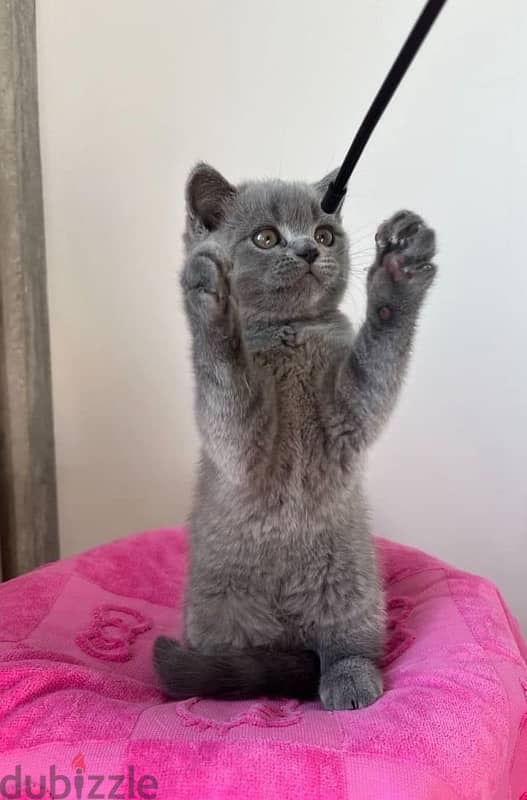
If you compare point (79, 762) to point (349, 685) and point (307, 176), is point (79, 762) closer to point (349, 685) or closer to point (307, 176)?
point (349, 685)

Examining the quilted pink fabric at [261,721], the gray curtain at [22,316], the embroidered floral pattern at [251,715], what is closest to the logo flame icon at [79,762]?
the quilted pink fabric at [261,721]

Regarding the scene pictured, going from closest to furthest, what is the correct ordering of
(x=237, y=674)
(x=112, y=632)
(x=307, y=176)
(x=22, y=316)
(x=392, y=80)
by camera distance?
(x=392, y=80)
(x=237, y=674)
(x=112, y=632)
(x=22, y=316)
(x=307, y=176)

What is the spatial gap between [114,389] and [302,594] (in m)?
0.89

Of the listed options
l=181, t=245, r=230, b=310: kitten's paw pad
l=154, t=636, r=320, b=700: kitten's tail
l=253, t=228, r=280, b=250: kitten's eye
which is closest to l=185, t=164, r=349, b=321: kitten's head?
l=253, t=228, r=280, b=250: kitten's eye

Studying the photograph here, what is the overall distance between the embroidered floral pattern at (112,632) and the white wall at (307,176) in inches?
21.9

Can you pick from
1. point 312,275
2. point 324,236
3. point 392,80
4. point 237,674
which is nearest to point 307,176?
point 324,236

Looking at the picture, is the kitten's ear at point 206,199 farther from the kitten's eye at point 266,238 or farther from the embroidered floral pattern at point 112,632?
the embroidered floral pattern at point 112,632

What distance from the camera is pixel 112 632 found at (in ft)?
3.73

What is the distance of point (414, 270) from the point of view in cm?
79

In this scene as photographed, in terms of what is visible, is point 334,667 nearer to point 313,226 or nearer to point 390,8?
point 313,226

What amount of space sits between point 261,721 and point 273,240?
2.00 ft

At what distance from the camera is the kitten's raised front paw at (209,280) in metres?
0.77

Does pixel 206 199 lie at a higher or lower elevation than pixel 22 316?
higher

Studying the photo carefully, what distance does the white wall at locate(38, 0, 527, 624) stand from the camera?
145 cm
